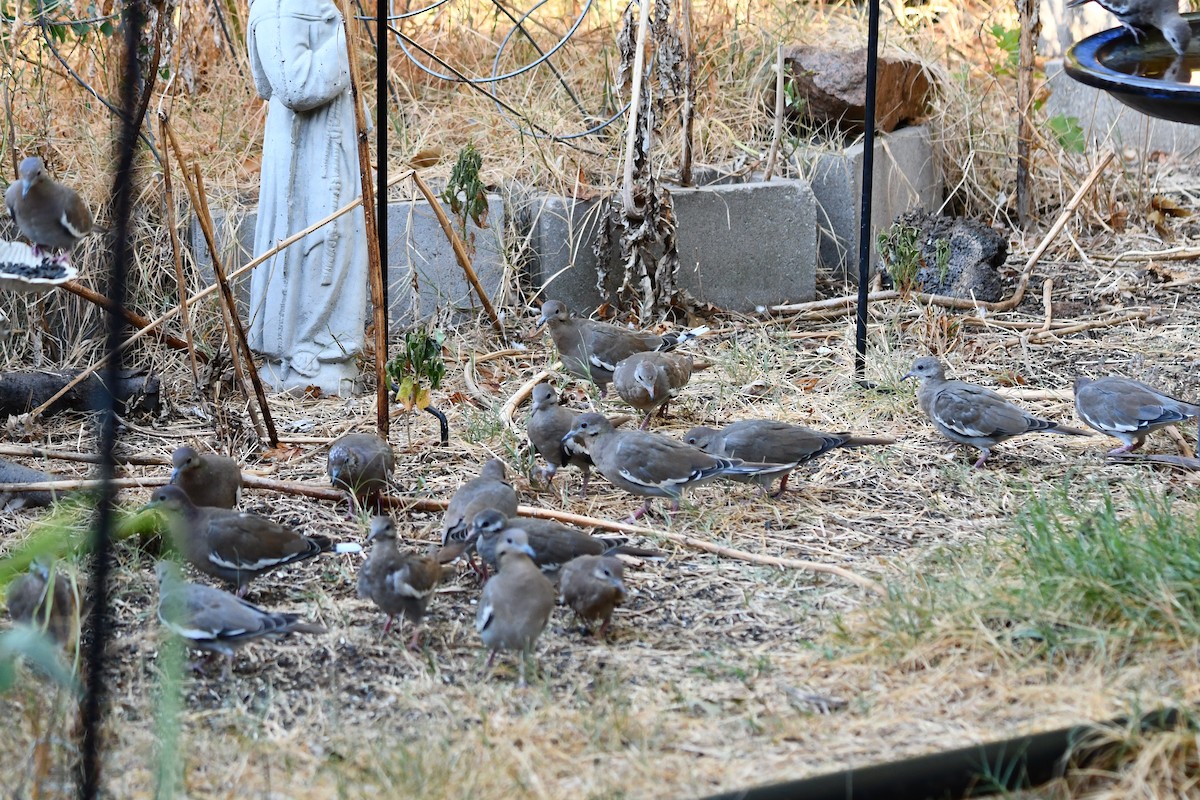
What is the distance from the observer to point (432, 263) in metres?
7.84

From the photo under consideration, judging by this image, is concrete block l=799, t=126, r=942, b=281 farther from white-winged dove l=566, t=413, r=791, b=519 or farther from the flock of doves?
white-winged dove l=566, t=413, r=791, b=519

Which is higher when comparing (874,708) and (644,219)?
(644,219)

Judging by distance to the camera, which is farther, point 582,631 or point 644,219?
point 644,219

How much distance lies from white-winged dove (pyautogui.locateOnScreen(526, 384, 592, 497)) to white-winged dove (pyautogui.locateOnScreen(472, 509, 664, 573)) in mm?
959

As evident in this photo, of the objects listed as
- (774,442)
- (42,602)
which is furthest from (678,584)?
(42,602)

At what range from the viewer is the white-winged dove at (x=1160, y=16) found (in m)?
4.75

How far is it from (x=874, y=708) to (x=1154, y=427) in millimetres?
2499

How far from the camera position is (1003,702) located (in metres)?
3.38

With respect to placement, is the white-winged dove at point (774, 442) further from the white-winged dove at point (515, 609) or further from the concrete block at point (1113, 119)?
the concrete block at point (1113, 119)

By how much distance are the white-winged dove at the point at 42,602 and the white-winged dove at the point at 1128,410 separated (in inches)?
155

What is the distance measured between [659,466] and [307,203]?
280 cm

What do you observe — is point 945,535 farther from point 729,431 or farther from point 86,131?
point 86,131

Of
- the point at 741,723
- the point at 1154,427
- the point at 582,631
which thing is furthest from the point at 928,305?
the point at 741,723

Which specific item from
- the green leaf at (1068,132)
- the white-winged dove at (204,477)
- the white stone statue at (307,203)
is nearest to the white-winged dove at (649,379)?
the white stone statue at (307,203)
